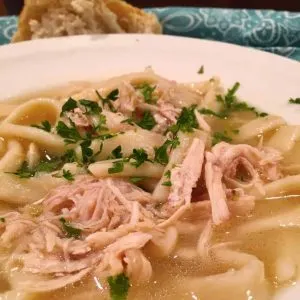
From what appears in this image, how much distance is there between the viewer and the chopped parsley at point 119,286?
8.01 feet

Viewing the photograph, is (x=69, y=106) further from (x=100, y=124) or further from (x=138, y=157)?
(x=138, y=157)

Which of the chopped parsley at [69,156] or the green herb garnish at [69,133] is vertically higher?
the green herb garnish at [69,133]

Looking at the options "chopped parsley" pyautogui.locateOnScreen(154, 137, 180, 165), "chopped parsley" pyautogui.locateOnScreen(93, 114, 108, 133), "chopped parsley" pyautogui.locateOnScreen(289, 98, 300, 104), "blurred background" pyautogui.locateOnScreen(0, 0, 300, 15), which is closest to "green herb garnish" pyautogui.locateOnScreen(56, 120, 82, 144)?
"chopped parsley" pyautogui.locateOnScreen(93, 114, 108, 133)

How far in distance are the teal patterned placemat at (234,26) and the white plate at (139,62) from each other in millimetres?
563

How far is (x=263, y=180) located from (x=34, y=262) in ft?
4.67

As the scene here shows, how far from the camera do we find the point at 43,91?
166 inches

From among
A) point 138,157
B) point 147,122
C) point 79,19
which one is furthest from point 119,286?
point 79,19

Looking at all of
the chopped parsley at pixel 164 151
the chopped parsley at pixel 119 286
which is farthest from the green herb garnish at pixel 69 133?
the chopped parsley at pixel 119 286

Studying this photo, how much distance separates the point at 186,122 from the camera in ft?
11.4

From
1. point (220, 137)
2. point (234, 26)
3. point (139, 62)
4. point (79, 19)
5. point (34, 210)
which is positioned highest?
point (79, 19)

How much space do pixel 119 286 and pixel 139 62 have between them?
7.87 ft

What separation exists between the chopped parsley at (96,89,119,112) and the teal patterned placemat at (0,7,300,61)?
1540mm

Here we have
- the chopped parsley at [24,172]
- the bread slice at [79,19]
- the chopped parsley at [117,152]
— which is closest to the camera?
the chopped parsley at [24,172]

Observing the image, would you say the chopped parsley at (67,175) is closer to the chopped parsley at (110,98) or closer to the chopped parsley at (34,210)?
the chopped parsley at (34,210)
